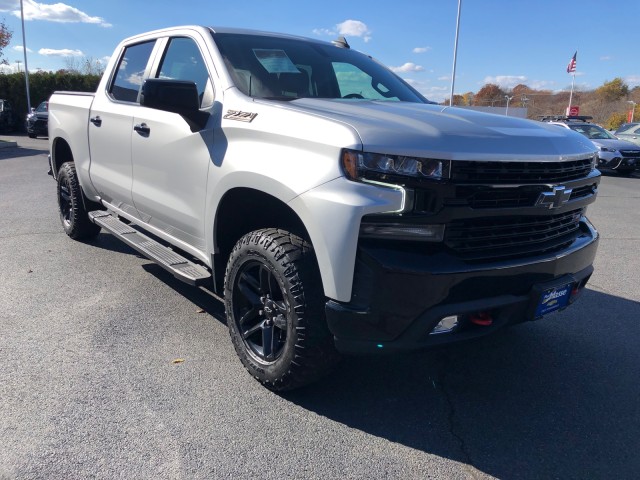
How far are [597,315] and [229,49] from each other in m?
3.47

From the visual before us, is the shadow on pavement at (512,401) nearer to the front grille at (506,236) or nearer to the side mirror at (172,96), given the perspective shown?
the front grille at (506,236)

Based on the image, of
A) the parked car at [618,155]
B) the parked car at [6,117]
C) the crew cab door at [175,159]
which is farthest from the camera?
the parked car at [6,117]

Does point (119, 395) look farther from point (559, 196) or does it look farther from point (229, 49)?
point (559, 196)

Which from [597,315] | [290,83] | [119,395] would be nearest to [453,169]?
[290,83]

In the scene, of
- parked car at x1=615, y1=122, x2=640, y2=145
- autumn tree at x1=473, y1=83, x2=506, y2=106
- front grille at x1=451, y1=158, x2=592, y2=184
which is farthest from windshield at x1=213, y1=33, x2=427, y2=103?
autumn tree at x1=473, y1=83, x2=506, y2=106

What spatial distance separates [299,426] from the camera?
9.09 feet

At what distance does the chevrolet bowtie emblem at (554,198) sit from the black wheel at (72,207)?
182 inches

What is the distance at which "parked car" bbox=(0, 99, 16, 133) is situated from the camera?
27.2 metres

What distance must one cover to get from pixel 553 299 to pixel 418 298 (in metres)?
0.89

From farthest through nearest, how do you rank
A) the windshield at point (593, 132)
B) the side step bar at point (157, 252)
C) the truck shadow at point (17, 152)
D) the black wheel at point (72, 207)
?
the windshield at point (593, 132), the truck shadow at point (17, 152), the black wheel at point (72, 207), the side step bar at point (157, 252)

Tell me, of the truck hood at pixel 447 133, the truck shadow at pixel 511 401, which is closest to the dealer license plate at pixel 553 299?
the truck shadow at pixel 511 401

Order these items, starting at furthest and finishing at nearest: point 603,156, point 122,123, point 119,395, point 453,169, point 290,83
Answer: point 603,156 → point 122,123 → point 290,83 → point 119,395 → point 453,169

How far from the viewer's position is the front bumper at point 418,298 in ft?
7.66

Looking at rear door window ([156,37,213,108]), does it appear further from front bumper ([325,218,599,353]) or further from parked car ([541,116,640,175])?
parked car ([541,116,640,175])
